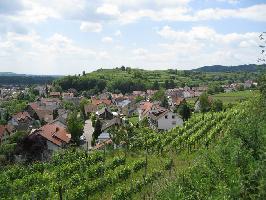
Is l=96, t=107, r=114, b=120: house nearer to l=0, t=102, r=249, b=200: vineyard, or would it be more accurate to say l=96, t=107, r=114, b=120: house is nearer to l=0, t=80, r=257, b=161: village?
l=0, t=80, r=257, b=161: village

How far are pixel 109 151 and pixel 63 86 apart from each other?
10873 centimetres

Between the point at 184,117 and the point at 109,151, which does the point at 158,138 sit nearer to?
the point at 109,151

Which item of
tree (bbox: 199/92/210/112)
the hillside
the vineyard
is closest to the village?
tree (bbox: 199/92/210/112)

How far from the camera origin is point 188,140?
147ft

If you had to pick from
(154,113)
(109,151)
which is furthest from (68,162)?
(154,113)

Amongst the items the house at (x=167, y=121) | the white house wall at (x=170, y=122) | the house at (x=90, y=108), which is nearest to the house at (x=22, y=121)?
the house at (x=90, y=108)

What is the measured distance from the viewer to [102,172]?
3503cm

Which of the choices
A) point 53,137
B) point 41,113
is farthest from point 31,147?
point 41,113

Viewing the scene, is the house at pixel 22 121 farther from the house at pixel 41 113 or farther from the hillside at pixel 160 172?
the hillside at pixel 160 172

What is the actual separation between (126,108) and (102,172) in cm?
6496

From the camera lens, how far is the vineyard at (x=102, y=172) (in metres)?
28.9

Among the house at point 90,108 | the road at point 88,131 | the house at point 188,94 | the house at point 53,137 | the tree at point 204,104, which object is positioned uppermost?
the tree at point 204,104

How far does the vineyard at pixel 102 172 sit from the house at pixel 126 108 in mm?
48215

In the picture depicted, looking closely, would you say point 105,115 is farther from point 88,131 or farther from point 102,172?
point 102,172
